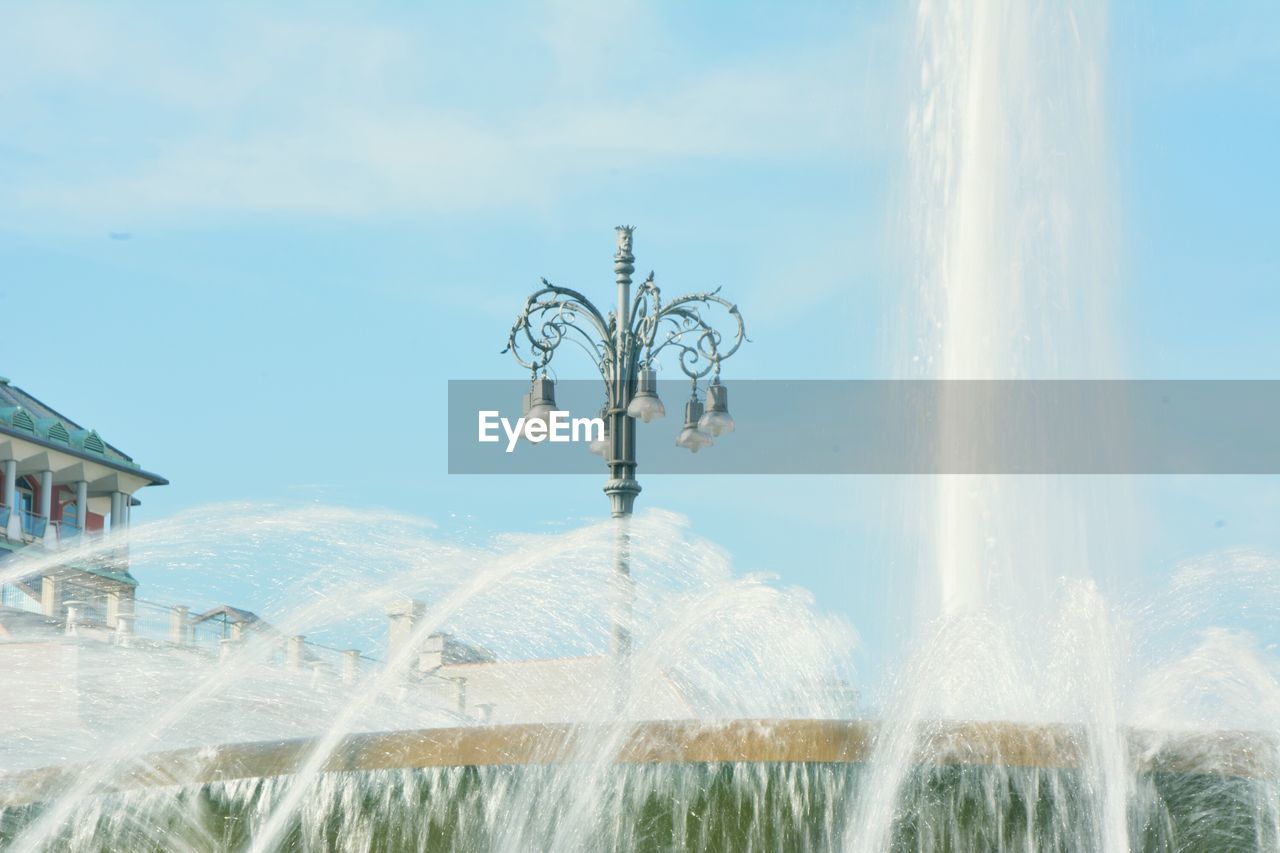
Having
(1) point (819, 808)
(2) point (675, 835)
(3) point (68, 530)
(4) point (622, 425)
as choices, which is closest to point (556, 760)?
(2) point (675, 835)

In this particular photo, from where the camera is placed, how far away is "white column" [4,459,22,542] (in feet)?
181

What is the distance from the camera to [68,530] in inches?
2286

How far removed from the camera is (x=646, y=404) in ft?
43.3

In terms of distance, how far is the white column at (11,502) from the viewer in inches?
2169

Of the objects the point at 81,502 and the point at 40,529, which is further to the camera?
the point at 81,502

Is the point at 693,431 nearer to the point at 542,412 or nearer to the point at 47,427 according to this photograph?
the point at 542,412

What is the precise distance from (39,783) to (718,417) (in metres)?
7.14

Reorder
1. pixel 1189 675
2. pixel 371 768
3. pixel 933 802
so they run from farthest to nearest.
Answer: pixel 1189 675
pixel 371 768
pixel 933 802

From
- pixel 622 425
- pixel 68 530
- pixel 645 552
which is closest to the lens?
pixel 645 552

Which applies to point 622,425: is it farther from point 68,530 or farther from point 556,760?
point 68,530

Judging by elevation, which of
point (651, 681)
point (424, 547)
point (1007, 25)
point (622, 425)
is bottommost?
point (651, 681)

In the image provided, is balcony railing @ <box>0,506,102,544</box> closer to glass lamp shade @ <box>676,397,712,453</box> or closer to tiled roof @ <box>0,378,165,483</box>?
tiled roof @ <box>0,378,165,483</box>

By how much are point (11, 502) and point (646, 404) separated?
4618cm

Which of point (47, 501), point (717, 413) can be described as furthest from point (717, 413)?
point (47, 501)
